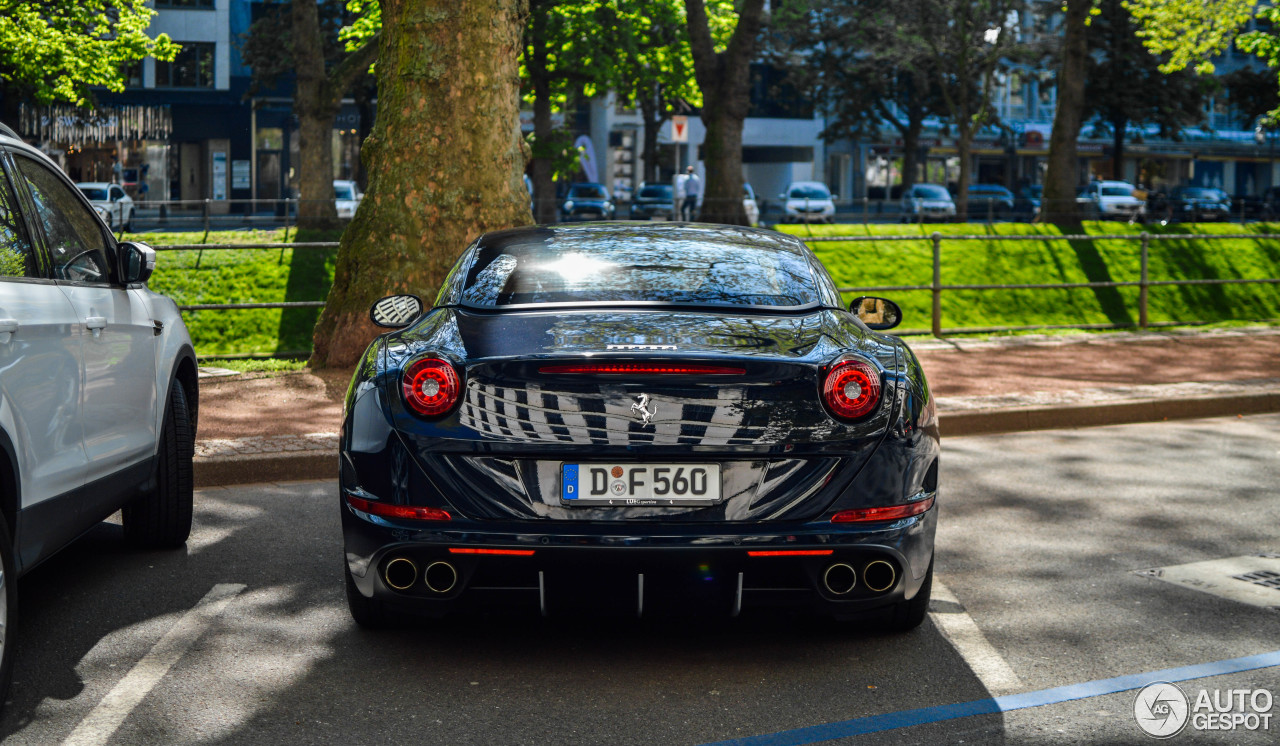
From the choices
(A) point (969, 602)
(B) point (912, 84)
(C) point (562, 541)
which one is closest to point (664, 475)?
(C) point (562, 541)

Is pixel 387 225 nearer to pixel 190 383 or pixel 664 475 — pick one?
pixel 190 383

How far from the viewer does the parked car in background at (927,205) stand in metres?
40.6

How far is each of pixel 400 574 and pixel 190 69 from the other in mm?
52529

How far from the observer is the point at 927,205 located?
4516cm

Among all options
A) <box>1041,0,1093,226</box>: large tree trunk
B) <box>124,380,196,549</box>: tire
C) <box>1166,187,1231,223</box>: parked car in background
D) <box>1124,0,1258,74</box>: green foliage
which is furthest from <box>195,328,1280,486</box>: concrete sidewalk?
<box>1166,187,1231,223</box>: parked car in background

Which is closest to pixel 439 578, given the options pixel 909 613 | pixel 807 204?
pixel 909 613

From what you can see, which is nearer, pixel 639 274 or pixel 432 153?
pixel 639 274

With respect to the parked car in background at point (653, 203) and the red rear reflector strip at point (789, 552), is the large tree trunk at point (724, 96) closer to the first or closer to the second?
the parked car in background at point (653, 203)

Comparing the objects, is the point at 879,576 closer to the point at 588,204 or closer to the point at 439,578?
the point at 439,578

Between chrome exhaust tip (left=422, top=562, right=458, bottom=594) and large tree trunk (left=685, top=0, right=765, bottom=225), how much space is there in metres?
21.4

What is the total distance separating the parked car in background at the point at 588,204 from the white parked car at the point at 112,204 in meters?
9.61

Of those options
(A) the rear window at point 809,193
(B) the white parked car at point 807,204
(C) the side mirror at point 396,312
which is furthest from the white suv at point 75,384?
(A) the rear window at point 809,193

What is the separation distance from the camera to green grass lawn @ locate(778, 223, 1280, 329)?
19.0 metres

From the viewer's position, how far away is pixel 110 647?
4727 mm
